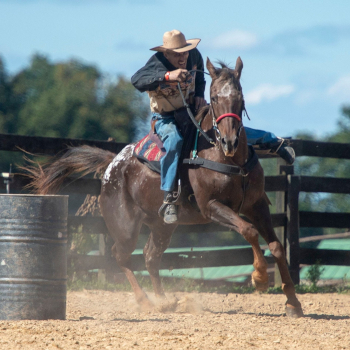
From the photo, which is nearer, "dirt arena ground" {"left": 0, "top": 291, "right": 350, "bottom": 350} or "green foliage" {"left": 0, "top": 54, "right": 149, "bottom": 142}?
"dirt arena ground" {"left": 0, "top": 291, "right": 350, "bottom": 350}

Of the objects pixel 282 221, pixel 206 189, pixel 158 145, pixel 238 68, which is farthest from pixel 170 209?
pixel 282 221

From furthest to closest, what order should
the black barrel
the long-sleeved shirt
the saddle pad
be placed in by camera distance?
1. the saddle pad
2. the long-sleeved shirt
3. the black barrel

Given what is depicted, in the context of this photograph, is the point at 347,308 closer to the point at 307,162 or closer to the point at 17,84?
the point at 307,162

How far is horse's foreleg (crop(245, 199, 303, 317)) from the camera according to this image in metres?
5.52

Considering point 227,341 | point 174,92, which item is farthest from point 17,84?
point 227,341

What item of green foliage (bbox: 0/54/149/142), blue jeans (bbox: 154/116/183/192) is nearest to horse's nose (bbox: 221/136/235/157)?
blue jeans (bbox: 154/116/183/192)

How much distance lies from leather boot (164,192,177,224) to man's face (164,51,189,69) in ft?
4.55

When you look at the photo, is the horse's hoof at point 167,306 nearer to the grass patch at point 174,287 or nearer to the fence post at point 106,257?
the grass patch at point 174,287

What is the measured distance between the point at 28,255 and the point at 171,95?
228 cm

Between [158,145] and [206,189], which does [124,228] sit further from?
[206,189]

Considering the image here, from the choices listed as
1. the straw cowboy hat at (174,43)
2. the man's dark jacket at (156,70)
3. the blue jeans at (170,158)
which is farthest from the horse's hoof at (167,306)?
the straw cowboy hat at (174,43)

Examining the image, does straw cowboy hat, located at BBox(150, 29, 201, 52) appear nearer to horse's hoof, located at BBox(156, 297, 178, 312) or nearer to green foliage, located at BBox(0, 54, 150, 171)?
horse's hoof, located at BBox(156, 297, 178, 312)

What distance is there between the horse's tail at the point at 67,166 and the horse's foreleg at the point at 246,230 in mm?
2169

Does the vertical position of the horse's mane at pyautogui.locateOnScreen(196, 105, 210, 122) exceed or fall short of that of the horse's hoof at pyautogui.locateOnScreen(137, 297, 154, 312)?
it exceeds it
